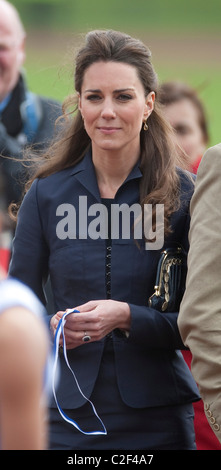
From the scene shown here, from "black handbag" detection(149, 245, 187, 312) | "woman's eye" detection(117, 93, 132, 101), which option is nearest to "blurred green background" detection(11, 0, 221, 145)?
"woman's eye" detection(117, 93, 132, 101)

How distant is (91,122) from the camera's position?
10.9 ft

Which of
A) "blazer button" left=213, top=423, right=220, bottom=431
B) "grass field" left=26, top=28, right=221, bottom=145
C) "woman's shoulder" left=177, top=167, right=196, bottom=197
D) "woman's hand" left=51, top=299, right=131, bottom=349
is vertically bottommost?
"grass field" left=26, top=28, right=221, bottom=145

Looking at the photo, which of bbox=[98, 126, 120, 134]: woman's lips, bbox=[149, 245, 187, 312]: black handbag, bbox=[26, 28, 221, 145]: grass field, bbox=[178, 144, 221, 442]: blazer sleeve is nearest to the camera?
bbox=[178, 144, 221, 442]: blazer sleeve

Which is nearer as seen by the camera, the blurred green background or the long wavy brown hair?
the long wavy brown hair

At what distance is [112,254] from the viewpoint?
3.29 metres

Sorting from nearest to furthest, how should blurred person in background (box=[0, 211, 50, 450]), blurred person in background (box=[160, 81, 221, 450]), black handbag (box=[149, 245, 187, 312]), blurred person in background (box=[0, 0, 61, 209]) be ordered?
blurred person in background (box=[0, 211, 50, 450]), black handbag (box=[149, 245, 187, 312]), blurred person in background (box=[0, 0, 61, 209]), blurred person in background (box=[160, 81, 221, 450])

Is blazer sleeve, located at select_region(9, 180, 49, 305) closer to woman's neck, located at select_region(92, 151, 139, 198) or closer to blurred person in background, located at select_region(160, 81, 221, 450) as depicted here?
woman's neck, located at select_region(92, 151, 139, 198)

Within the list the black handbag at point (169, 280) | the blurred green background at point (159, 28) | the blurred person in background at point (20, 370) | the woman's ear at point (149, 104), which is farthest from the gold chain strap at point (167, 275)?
the blurred green background at point (159, 28)

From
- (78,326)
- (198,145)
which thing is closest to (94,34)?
(78,326)

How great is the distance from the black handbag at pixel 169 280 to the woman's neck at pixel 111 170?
1.03 feet

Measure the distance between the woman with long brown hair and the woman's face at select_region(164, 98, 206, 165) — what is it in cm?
212

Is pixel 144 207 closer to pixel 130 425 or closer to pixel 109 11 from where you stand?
pixel 130 425

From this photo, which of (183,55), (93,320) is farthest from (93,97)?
(183,55)

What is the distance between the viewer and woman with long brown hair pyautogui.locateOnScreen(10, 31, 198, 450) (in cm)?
319
